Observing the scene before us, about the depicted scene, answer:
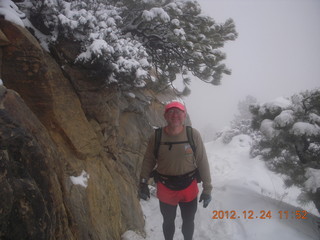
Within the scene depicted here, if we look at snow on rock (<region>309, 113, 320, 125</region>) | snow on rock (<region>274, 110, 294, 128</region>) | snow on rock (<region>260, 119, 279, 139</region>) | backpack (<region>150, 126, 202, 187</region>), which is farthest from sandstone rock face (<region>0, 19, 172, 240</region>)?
snow on rock (<region>309, 113, 320, 125</region>)

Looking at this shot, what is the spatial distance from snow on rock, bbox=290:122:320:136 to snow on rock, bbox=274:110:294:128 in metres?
0.17

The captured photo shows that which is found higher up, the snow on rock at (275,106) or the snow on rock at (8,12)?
the snow on rock at (8,12)

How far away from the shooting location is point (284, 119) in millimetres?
4246

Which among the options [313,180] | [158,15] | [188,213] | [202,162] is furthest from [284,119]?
[158,15]

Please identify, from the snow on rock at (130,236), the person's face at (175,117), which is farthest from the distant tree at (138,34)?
the snow on rock at (130,236)

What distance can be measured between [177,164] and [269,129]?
262 centimetres

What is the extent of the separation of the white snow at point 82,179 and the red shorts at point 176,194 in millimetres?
1079

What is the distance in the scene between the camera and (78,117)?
3.41 metres

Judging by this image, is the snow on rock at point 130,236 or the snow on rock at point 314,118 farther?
the snow on rock at point 314,118

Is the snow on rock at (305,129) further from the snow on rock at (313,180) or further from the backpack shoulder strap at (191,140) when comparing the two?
the backpack shoulder strap at (191,140)

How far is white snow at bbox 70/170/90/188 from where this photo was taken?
2.86m

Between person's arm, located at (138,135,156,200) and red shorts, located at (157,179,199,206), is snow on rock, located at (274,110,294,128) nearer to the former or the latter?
red shorts, located at (157,179,199,206)

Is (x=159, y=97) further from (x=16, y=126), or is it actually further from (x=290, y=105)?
(x=16, y=126)

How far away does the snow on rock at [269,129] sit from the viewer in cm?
441
